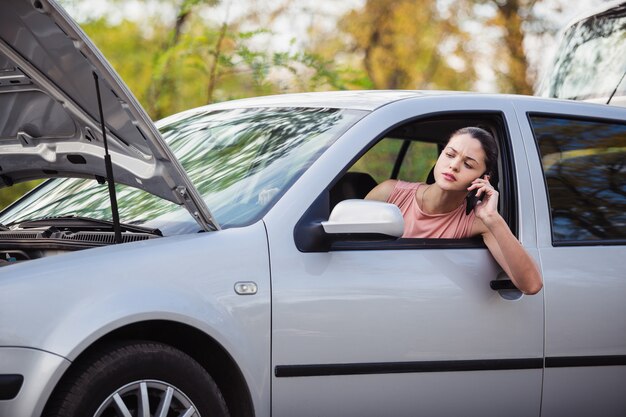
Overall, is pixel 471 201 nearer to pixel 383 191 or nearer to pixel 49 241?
pixel 383 191

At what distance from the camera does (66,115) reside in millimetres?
4465

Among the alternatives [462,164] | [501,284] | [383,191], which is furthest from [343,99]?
[501,284]

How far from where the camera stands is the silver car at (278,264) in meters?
3.62

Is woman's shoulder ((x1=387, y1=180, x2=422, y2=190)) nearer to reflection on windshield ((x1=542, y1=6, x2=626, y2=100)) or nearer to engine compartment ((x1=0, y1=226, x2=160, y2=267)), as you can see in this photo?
engine compartment ((x1=0, y1=226, x2=160, y2=267))

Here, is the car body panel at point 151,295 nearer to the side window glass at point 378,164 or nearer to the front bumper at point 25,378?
the front bumper at point 25,378

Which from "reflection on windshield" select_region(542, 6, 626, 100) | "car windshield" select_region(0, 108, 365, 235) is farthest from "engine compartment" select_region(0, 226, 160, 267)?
"reflection on windshield" select_region(542, 6, 626, 100)

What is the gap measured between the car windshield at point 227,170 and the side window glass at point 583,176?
34.2 inches

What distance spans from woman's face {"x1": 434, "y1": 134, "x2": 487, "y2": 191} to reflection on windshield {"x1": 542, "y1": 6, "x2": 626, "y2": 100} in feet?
9.25

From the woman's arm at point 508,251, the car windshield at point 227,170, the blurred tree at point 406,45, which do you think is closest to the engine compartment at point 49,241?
the car windshield at point 227,170

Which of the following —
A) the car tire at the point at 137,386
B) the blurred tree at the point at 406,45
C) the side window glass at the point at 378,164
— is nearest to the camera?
the car tire at the point at 137,386

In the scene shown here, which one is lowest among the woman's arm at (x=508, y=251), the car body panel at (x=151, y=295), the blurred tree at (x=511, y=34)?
the car body panel at (x=151, y=295)

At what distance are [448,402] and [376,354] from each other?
37cm

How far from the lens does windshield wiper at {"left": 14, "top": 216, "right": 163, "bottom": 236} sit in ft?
13.7

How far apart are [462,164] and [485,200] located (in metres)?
0.20
